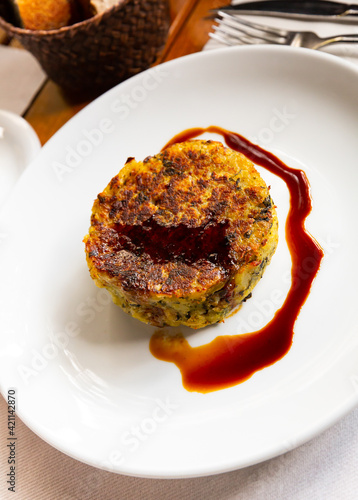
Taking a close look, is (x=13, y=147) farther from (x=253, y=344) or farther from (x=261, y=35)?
(x=253, y=344)

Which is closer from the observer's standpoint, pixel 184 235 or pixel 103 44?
pixel 184 235

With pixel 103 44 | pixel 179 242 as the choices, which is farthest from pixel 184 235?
pixel 103 44

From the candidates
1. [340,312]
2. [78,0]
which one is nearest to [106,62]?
[78,0]

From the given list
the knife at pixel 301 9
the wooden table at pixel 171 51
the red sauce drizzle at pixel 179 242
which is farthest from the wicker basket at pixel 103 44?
the red sauce drizzle at pixel 179 242

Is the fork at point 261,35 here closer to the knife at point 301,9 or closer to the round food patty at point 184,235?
the knife at point 301,9

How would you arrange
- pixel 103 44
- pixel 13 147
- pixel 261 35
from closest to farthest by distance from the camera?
pixel 103 44 → pixel 261 35 → pixel 13 147
